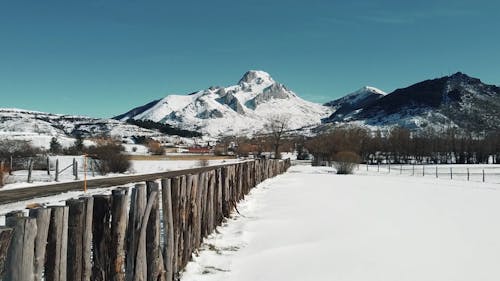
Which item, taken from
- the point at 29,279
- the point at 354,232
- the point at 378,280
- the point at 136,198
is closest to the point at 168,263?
the point at 136,198

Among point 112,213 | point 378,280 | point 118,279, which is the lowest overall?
point 378,280

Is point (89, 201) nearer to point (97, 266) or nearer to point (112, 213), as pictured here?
point (112, 213)

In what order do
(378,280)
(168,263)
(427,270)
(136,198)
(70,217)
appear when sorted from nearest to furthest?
(70,217), (136,198), (168,263), (378,280), (427,270)

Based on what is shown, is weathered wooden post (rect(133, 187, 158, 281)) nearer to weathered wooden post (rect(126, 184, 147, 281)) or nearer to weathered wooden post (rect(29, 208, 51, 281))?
weathered wooden post (rect(126, 184, 147, 281))

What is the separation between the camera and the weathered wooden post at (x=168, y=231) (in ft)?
18.1

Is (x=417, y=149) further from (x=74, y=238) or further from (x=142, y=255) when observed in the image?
(x=74, y=238)

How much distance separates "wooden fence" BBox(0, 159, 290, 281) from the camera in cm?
311

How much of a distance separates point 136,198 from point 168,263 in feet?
3.90

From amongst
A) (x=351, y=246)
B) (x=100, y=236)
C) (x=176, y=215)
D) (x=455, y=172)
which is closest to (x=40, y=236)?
(x=100, y=236)

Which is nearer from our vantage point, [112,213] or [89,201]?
[89,201]

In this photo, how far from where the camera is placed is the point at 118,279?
4344mm

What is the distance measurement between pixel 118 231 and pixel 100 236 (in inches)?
8.0

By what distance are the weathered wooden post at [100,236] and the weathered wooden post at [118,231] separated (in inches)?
2.4

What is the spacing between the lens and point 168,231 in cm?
574
